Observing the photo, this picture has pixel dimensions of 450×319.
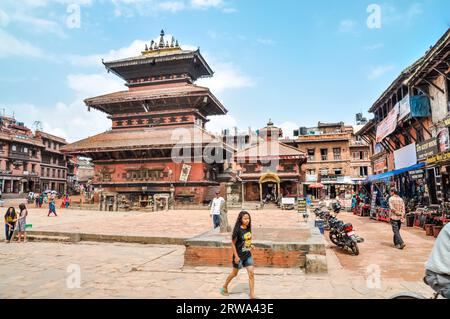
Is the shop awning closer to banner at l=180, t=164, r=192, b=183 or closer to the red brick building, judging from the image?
the red brick building

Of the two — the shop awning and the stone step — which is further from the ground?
the shop awning

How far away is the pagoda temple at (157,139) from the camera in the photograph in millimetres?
29469

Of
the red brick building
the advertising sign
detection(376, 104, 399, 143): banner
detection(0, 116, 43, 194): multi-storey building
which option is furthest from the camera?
detection(0, 116, 43, 194): multi-storey building

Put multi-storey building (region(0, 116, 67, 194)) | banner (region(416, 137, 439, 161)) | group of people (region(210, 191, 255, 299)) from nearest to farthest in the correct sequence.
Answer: group of people (region(210, 191, 255, 299)) < banner (region(416, 137, 439, 161)) < multi-storey building (region(0, 116, 67, 194))

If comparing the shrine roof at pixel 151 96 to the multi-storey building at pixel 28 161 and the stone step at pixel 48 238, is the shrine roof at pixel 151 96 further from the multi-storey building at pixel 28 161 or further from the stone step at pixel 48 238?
the stone step at pixel 48 238

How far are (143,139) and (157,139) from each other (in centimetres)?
172

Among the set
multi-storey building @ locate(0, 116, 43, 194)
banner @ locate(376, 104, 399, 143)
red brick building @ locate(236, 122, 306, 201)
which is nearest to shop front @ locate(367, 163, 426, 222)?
banner @ locate(376, 104, 399, 143)

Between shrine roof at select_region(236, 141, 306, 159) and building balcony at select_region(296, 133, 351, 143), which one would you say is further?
building balcony at select_region(296, 133, 351, 143)

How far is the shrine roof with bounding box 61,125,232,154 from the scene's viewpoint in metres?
29.0

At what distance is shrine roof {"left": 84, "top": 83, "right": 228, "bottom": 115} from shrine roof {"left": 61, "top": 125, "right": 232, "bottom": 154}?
302 centimetres

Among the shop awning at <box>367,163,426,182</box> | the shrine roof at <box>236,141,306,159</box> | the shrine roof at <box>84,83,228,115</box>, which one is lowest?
the shop awning at <box>367,163,426,182</box>

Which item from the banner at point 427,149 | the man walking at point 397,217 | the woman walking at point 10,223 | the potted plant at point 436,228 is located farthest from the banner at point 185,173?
the man walking at point 397,217
